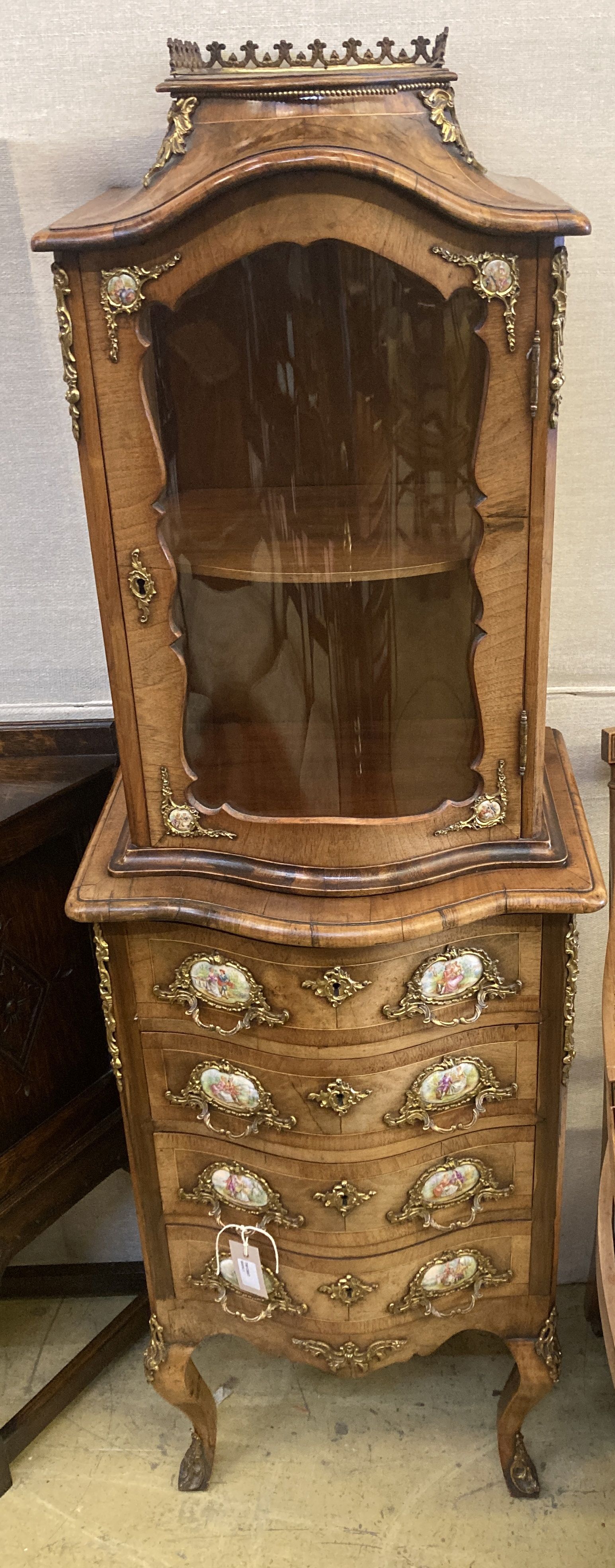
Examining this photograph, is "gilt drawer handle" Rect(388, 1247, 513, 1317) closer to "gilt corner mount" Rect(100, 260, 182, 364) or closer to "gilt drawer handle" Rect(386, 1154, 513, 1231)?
"gilt drawer handle" Rect(386, 1154, 513, 1231)

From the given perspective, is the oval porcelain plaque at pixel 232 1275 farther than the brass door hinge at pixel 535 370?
Yes

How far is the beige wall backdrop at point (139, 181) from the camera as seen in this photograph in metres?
1.23

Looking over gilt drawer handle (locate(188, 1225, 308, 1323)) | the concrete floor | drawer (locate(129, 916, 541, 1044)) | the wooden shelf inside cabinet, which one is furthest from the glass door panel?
the concrete floor

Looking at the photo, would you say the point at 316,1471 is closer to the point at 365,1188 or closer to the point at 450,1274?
the point at 450,1274

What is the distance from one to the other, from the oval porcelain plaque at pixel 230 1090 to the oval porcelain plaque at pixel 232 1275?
226 millimetres

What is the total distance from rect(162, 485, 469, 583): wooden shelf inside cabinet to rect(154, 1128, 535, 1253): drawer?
24.8 inches

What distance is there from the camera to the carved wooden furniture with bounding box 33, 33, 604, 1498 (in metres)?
0.98

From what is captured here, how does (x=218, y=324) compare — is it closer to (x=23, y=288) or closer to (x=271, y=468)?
(x=271, y=468)

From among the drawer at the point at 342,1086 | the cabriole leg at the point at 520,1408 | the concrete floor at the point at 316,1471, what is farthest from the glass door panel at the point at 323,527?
the concrete floor at the point at 316,1471

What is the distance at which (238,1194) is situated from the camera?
1.35 m

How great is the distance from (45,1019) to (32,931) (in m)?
0.13

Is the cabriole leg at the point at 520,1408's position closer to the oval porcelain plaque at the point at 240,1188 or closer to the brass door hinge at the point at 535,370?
the oval porcelain plaque at the point at 240,1188

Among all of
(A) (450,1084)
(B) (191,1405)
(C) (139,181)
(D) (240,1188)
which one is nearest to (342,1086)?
(A) (450,1084)

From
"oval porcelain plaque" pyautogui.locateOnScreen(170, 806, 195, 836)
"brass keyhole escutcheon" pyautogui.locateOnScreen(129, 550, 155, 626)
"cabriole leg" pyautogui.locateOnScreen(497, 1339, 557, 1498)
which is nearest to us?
"brass keyhole escutcheon" pyautogui.locateOnScreen(129, 550, 155, 626)
